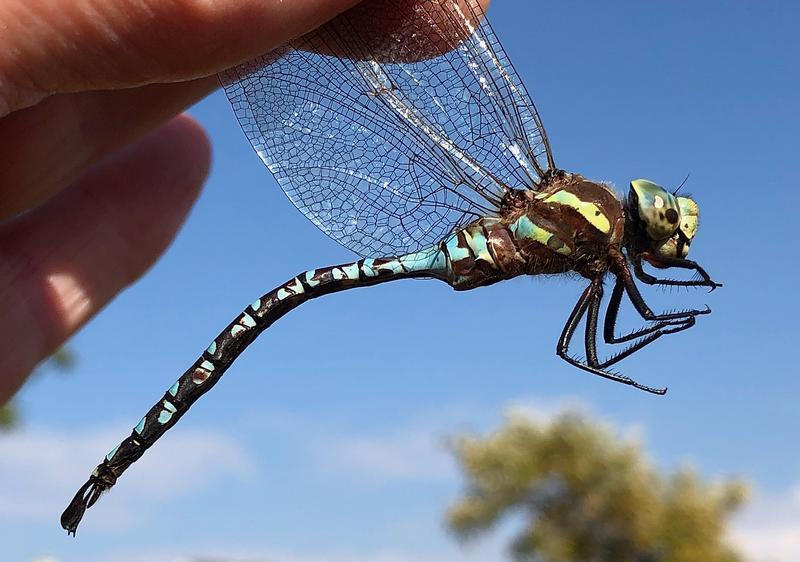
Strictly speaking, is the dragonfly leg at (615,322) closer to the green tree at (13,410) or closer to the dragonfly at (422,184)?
A: the dragonfly at (422,184)

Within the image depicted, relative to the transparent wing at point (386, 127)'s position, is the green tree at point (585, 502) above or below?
above

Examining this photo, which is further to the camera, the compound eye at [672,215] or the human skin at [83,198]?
the human skin at [83,198]

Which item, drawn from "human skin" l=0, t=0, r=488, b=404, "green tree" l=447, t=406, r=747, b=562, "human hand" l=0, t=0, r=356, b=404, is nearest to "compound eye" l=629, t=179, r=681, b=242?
"human skin" l=0, t=0, r=488, b=404

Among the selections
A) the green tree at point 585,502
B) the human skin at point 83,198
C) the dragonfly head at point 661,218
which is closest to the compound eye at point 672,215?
the dragonfly head at point 661,218

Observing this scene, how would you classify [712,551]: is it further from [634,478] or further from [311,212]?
[311,212]

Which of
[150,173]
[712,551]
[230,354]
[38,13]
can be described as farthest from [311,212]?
[712,551]

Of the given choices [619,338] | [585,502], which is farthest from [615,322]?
[585,502]

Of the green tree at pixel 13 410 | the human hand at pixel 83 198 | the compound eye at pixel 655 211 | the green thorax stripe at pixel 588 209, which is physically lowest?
the human hand at pixel 83 198

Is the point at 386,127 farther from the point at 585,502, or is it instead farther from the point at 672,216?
the point at 585,502
